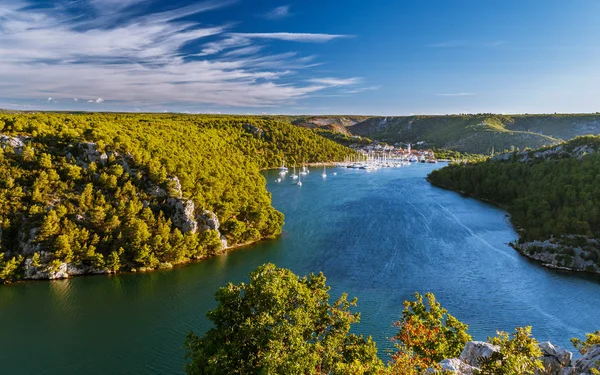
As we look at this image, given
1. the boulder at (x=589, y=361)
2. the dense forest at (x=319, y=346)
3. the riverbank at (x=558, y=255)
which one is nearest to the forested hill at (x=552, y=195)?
the riverbank at (x=558, y=255)

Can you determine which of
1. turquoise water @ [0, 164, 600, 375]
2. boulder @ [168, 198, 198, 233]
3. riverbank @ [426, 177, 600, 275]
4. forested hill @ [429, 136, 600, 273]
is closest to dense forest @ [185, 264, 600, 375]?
turquoise water @ [0, 164, 600, 375]

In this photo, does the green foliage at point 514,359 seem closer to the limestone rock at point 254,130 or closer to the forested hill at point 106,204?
the forested hill at point 106,204

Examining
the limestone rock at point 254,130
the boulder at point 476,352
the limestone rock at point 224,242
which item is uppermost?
the limestone rock at point 254,130

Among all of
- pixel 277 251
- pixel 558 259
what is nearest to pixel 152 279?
pixel 277 251

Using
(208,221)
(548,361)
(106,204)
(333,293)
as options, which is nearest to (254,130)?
(208,221)

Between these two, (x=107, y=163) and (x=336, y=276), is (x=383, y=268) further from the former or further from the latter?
(x=107, y=163)

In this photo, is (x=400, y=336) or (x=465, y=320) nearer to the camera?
(x=400, y=336)

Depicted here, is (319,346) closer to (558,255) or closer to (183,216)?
(183,216)
